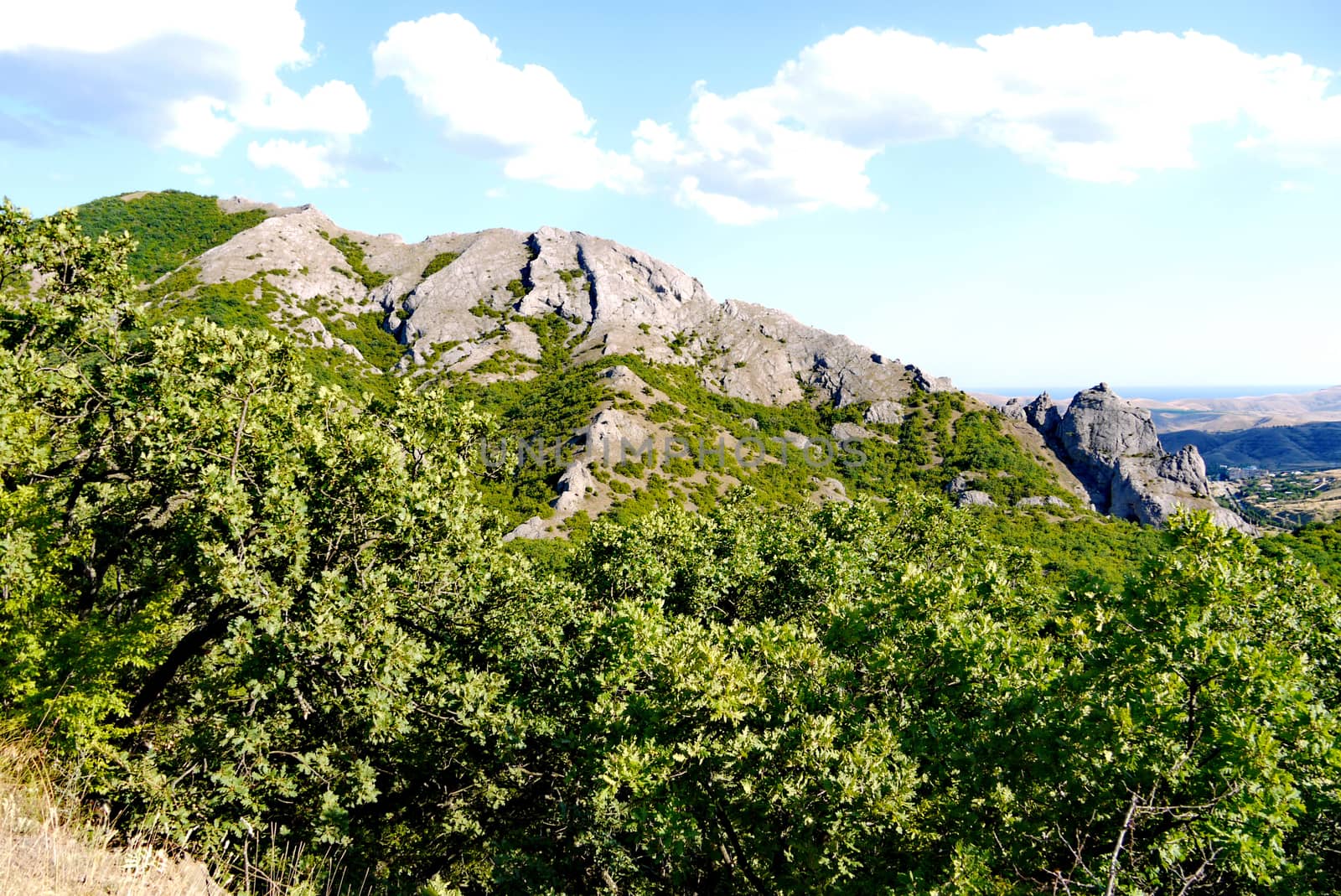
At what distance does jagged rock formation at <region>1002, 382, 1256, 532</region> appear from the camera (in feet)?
443

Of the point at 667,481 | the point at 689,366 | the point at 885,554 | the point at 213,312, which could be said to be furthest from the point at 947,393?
the point at 213,312

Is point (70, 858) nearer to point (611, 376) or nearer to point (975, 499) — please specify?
point (611, 376)

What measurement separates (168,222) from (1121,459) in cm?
25517

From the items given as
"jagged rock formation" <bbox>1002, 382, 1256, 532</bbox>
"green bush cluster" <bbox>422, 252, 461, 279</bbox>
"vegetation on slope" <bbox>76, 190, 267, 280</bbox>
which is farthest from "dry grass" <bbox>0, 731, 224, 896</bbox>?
"green bush cluster" <bbox>422, 252, 461, 279</bbox>

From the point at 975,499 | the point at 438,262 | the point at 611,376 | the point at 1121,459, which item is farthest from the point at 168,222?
the point at 1121,459

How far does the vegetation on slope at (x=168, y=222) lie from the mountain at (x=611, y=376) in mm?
1176

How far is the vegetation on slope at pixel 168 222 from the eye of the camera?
15162cm

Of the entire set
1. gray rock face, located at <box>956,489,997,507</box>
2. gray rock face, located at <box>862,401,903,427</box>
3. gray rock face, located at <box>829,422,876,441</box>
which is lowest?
gray rock face, located at <box>956,489,997,507</box>

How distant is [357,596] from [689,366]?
159m

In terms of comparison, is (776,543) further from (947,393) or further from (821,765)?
(947,393)

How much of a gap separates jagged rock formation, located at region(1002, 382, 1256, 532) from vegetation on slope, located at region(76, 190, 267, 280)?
21903cm

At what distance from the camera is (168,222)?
17300cm

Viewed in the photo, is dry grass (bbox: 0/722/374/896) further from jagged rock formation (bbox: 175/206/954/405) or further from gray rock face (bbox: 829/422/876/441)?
gray rock face (bbox: 829/422/876/441)

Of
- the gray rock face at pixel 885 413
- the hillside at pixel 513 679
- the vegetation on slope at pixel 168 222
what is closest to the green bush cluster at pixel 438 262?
the vegetation on slope at pixel 168 222
